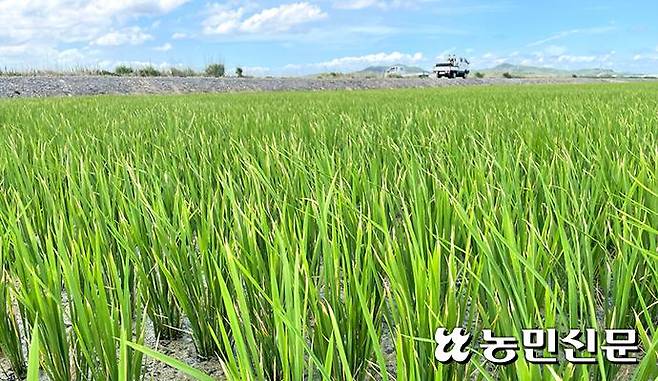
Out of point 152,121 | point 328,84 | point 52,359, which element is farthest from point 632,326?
point 328,84

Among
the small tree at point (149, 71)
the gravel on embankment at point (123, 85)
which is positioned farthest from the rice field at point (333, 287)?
the small tree at point (149, 71)

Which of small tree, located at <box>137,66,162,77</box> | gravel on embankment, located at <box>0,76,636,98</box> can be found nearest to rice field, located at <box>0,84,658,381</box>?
gravel on embankment, located at <box>0,76,636,98</box>

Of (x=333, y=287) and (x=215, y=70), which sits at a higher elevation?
(x=215, y=70)

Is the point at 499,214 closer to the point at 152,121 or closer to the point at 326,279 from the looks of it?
the point at 326,279

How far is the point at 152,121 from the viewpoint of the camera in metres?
3.57

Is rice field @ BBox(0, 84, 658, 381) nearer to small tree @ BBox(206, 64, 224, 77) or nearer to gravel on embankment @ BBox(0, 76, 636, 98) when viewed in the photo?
gravel on embankment @ BBox(0, 76, 636, 98)

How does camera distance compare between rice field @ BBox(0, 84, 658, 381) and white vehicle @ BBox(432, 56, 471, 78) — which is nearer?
rice field @ BBox(0, 84, 658, 381)

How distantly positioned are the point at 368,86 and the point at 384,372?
1979 centimetres

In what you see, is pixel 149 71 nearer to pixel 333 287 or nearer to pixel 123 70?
pixel 123 70

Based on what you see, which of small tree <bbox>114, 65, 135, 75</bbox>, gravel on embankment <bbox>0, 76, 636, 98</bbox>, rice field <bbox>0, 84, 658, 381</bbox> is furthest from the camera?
small tree <bbox>114, 65, 135, 75</bbox>

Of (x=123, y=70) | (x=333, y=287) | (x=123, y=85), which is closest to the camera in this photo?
(x=333, y=287)

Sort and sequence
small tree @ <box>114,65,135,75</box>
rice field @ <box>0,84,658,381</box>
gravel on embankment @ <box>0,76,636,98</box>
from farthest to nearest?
small tree @ <box>114,65,135,75</box>, gravel on embankment @ <box>0,76,636,98</box>, rice field @ <box>0,84,658,381</box>

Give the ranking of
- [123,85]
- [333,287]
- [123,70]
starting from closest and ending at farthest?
[333,287], [123,85], [123,70]

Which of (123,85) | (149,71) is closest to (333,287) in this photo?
(123,85)
